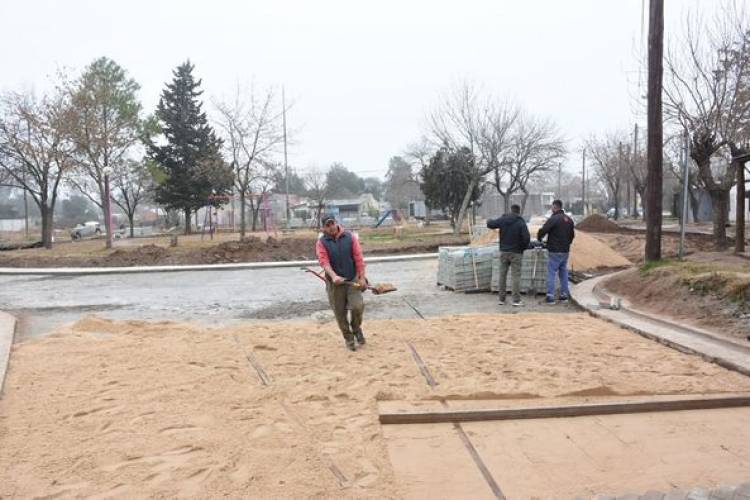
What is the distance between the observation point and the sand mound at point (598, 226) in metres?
29.5

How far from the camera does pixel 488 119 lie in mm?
32000

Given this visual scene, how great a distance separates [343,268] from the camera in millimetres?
7188

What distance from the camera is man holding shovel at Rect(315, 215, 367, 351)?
23.5 feet

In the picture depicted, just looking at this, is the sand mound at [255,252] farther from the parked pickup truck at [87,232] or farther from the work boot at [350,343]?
the parked pickup truck at [87,232]

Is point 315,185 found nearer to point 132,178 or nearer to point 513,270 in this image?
point 132,178

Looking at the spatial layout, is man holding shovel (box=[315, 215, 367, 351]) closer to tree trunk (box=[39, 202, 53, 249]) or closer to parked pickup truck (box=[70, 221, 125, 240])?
tree trunk (box=[39, 202, 53, 249])

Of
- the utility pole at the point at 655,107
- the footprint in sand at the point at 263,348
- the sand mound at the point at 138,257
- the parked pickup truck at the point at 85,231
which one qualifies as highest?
the utility pole at the point at 655,107

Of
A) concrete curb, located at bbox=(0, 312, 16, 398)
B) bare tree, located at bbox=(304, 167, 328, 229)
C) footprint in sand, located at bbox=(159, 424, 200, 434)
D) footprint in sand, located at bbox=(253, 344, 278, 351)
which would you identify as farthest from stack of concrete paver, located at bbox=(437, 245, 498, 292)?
bare tree, located at bbox=(304, 167, 328, 229)

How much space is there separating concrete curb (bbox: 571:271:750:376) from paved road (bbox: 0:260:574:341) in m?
1.01

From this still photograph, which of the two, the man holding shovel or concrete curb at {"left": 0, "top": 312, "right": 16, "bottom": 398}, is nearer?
concrete curb at {"left": 0, "top": 312, "right": 16, "bottom": 398}

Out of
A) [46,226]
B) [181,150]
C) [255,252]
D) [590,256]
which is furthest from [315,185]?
[590,256]

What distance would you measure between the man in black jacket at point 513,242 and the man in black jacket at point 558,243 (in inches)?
14.6

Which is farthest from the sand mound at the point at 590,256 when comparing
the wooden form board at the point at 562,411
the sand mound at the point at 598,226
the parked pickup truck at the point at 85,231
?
the parked pickup truck at the point at 85,231

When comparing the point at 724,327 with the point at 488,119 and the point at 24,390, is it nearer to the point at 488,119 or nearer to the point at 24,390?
the point at 24,390
